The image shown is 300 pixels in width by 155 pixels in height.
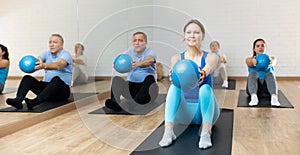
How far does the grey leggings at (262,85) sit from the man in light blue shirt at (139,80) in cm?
114

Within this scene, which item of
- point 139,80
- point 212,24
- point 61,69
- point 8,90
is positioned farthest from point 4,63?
point 212,24

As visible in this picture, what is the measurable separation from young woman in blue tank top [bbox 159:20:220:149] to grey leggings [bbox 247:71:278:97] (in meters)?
1.53

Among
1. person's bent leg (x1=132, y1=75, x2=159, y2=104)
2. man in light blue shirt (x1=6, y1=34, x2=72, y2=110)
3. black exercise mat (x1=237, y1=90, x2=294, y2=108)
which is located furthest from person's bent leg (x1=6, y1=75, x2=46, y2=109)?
black exercise mat (x1=237, y1=90, x2=294, y2=108)

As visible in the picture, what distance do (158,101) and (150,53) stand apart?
0.63 m

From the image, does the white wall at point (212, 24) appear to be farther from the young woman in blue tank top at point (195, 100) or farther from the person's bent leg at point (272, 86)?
the young woman in blue tank top at point (195, 100)

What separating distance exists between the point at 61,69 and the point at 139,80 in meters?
0.86

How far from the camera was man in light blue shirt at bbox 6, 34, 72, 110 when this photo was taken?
3.17m

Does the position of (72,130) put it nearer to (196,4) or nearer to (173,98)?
(173,98)

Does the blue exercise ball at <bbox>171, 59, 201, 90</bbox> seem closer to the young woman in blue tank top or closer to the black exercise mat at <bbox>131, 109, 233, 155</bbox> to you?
the young woman in blue tank top

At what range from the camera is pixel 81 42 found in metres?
3.95

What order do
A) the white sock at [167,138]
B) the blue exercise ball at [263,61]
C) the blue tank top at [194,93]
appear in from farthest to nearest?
the blue exercise ball at [263,61] → the blue tank top at [194,93] → the white sock at [167,138]

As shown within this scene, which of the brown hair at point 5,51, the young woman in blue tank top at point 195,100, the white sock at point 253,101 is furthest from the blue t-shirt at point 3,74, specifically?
the white sock at point 253,101

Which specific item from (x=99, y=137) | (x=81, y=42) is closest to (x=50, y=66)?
(x=81, y=42)

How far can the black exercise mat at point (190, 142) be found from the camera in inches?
79.2
